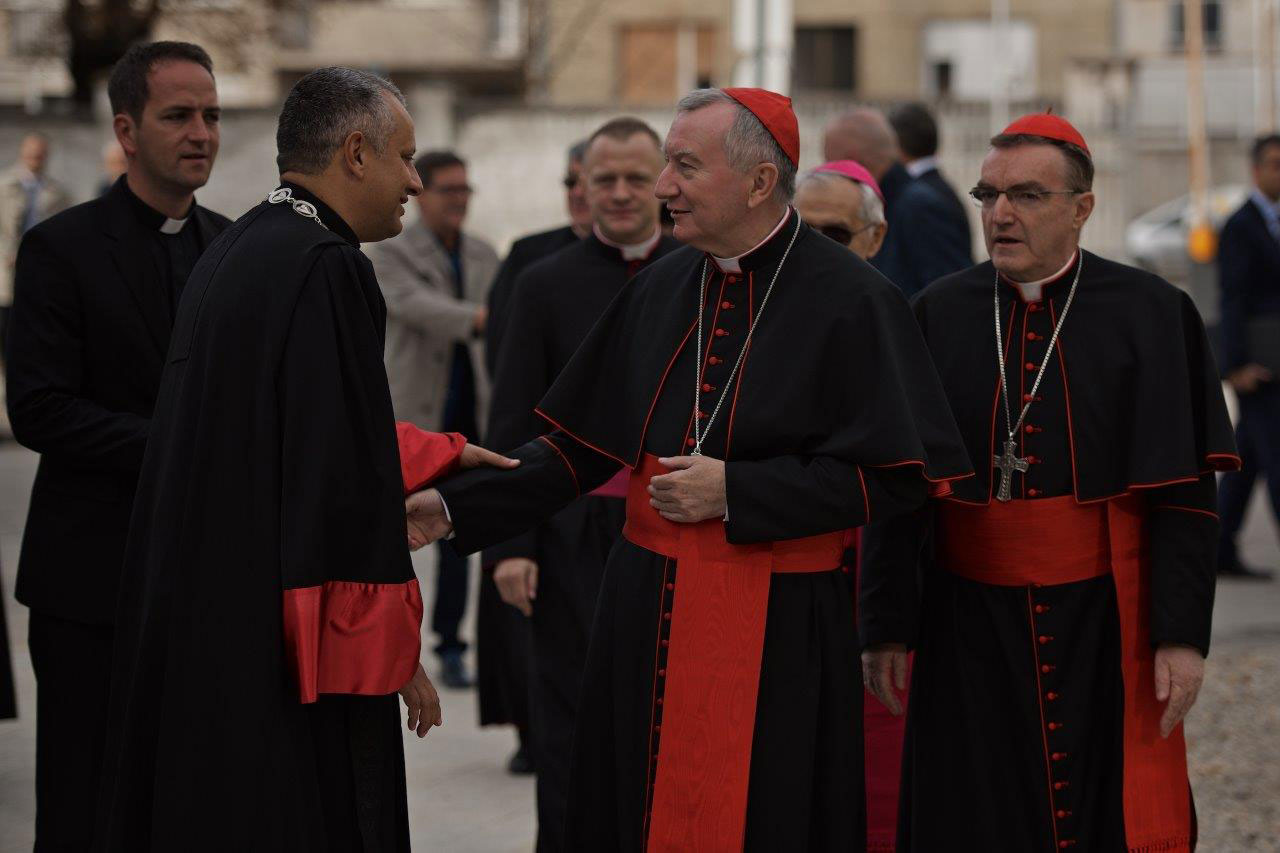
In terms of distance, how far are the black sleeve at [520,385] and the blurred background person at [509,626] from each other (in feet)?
2.45

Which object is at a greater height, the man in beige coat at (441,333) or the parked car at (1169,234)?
the parked car at (1169,234)

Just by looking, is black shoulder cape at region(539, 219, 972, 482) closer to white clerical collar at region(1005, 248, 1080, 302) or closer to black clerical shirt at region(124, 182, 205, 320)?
white clerical collar at region(1005, 248, 1080, 302)

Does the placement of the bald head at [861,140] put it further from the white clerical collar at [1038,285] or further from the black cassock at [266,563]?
the black cassock at [266,563]

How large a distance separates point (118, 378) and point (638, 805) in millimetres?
1621

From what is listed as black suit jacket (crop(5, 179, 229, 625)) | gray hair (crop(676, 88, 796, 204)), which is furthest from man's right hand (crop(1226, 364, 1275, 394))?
black suit jacket (crop(5, 179, 229, 625))

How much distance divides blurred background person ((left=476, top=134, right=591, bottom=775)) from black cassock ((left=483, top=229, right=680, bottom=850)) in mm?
766

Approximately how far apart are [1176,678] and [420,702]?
1.63 meters

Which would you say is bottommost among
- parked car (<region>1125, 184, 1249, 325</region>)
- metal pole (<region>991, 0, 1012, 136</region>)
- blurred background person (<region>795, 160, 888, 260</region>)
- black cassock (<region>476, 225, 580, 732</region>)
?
black cassock (<region>476, 225, 580, 732</region>)

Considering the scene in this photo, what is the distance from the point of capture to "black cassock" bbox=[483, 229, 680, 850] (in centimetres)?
487

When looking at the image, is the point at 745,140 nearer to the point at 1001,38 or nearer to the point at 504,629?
the point at 504,629

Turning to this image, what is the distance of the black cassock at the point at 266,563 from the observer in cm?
305

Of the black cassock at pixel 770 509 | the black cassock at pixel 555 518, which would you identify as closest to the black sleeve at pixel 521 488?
the black cassock at pixel 770 509

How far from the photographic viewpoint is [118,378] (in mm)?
4102

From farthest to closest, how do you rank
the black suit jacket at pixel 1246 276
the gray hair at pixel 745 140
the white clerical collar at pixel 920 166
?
1. the black suit jacket at pixel 1246 276
2. the white clerical collar at pixel 920 166
3. the gray hair at pixel 745 140
